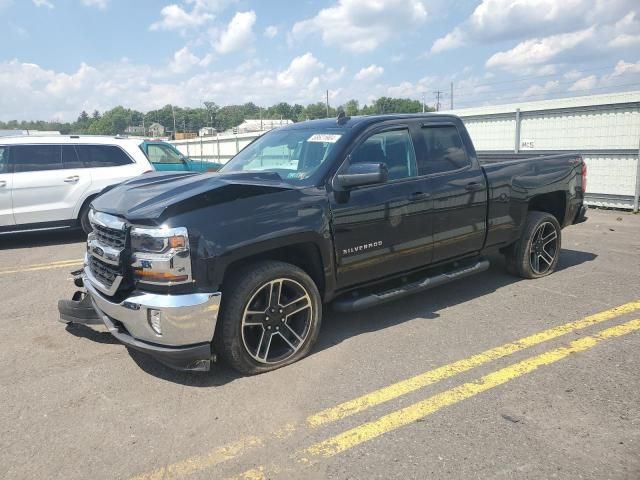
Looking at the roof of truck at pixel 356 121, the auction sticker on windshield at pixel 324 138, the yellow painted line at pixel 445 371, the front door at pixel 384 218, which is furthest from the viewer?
the roof of truck at pixel 356 121

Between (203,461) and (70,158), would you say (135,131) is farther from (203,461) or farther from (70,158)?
(203,461)

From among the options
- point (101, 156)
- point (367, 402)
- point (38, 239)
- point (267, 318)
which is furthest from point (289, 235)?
point (38, 239)

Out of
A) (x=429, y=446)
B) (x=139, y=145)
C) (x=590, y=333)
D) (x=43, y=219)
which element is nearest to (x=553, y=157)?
(x=590, y=333)

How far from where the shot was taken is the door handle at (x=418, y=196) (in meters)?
4.47

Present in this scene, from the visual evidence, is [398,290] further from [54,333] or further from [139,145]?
[139,145]

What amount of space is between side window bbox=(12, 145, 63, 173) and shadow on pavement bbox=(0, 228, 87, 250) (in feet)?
3.67

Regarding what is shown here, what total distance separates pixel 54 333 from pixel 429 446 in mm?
3538

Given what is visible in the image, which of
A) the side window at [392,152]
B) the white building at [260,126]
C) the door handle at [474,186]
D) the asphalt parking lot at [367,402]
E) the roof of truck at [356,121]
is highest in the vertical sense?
the white building at [260,126]

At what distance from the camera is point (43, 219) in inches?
336

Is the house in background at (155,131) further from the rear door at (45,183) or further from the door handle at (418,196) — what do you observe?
the door handle at (418,196)

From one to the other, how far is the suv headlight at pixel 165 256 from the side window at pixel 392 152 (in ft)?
5.64

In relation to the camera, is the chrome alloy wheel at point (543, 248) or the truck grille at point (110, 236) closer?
the truck grille at point (110, 236)

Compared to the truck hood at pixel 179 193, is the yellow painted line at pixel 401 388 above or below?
below

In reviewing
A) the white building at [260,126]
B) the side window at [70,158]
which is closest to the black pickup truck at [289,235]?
the side window at [70,158]
